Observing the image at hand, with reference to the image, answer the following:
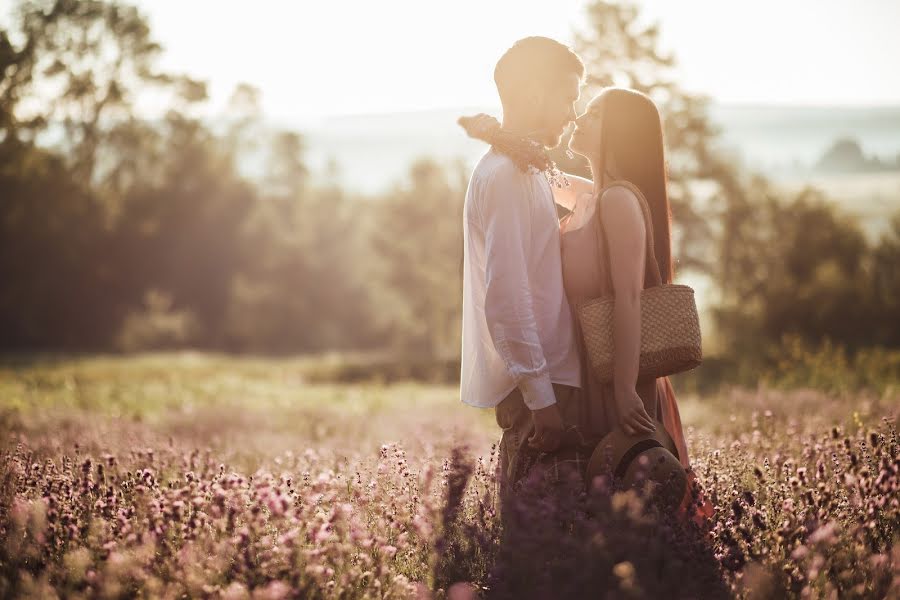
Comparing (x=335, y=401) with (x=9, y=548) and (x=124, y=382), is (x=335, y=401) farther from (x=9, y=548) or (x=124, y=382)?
(x=9, y=548)

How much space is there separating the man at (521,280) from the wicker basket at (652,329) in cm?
16

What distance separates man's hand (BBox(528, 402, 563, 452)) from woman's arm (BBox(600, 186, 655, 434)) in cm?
31

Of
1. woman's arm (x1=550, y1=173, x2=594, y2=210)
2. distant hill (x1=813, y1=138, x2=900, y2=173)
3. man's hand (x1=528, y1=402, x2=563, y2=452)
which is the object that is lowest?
man's hand (x1=528, y1=402, x2=563, y2=452)

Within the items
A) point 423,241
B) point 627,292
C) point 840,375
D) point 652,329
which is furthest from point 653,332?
point 423,241

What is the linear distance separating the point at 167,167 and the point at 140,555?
145 ft

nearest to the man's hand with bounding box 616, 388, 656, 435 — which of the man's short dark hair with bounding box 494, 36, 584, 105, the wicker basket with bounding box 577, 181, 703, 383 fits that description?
the wicker basket with bounding box 577, 181, 703, 383

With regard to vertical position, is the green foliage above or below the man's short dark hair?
below

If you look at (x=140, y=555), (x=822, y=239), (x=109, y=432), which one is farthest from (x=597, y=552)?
(x=822, y=239)

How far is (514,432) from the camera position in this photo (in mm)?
4363

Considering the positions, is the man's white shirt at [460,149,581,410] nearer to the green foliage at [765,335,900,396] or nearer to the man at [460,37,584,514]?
the man at [460,37,584,514]

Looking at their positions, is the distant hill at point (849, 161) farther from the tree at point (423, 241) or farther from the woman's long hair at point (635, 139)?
the woman's long hair at point (635, 139)

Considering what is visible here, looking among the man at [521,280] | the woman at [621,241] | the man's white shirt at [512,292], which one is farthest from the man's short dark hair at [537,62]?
the man's white shirt at [512,292]

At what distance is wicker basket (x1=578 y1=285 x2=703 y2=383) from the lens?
4.14 meters

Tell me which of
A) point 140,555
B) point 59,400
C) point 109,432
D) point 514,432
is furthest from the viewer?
point 59,400
